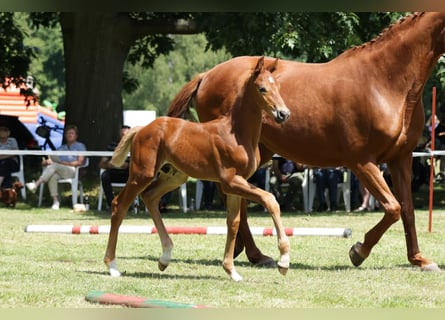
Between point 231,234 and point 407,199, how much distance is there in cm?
219

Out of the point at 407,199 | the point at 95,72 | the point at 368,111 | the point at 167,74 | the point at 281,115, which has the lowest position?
the point at 167,74

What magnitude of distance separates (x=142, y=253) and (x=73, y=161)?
7.80 metres

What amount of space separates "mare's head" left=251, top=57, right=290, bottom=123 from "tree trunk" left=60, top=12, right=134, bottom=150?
42.9 ft

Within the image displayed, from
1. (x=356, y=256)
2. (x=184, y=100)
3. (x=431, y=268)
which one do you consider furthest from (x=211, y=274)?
(x=184, y=100)

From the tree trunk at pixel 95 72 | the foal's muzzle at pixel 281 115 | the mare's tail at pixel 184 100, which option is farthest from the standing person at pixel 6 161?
the foal's muzzle at pixel 281 115

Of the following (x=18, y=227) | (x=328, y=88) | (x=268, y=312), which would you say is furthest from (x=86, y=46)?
(x=268, y=312)

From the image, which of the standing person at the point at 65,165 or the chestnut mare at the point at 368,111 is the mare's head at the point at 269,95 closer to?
the chestnut mare at the point at 368,111

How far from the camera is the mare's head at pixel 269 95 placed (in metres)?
7.34

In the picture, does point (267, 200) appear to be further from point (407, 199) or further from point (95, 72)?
point (95, 72)

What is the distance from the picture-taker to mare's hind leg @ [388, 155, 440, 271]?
29.3 feet

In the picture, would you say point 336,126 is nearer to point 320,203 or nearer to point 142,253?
point 142,253

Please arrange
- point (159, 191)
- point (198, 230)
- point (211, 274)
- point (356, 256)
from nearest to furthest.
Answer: point (211, 274) → point (159, 191) → point (356, 256) → point (198, 230)

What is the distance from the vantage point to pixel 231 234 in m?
7.78

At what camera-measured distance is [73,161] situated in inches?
687
